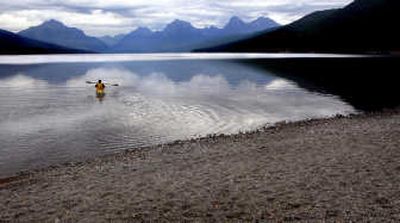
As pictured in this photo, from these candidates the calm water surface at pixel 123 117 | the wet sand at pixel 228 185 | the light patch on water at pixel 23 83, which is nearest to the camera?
the wet sand at pixel 228 185

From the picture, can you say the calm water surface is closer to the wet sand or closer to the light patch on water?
the wet sand

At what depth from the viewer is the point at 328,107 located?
56.1 m

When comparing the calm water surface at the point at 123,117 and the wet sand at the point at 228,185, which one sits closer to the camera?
the wet sand at the point at 228,185

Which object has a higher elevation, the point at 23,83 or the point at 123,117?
the point at 123,117

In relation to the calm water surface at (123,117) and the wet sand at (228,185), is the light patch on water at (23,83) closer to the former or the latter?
the calm water surface at (123,117)

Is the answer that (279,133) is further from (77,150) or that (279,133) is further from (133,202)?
(133,202)

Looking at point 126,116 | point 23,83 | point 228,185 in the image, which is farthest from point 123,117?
point 23,83

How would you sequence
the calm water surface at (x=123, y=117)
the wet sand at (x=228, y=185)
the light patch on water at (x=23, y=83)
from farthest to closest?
1. the light patch on water at (x=23, y=83)
2. the calm water surface at (x=123, y=117)
3. the wet sand at (x=228, y=185)

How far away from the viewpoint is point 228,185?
18719 mm

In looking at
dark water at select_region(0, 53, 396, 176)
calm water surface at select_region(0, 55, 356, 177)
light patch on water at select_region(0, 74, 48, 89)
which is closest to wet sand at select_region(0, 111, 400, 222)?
calm water surface at select_region(0, 55, 356, 177)

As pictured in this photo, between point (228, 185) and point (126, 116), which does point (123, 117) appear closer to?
point (126, 116)

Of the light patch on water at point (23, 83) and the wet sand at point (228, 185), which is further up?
the wet sand at point (228, 185)

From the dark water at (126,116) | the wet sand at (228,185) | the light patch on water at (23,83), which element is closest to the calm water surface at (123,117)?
the dark water at (126,116)

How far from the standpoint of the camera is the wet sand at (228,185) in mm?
15367
